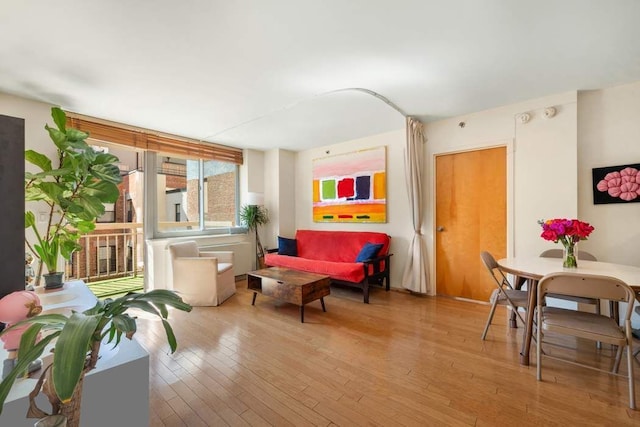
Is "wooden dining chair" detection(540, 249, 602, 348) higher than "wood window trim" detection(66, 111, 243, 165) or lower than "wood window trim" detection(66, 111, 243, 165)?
lower

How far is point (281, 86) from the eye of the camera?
2.74 meters

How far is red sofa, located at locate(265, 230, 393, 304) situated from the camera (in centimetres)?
361

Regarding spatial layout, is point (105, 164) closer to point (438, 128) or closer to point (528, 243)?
point (438, 128)

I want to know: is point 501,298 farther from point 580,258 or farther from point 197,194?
point 197,194

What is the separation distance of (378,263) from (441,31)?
2902 millimetres

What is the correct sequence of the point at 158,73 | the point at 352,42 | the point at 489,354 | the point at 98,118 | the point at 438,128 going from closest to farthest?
the point at 352,42 < the point at 489,354 < the point at 158,73 < the point at 98,118 < the point at 438,128

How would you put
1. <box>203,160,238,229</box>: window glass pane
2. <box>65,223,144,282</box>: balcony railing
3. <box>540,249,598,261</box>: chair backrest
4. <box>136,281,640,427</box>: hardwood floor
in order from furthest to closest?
1. <box>203,160,238,229</box>: window glass pane
2. <box>65,223,144,282</box>: balcony railing
3. <box>540,249,598,261</box>: chair backrest
4. <box>136,281,640,427</box>: hardwood floor

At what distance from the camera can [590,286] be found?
172cm

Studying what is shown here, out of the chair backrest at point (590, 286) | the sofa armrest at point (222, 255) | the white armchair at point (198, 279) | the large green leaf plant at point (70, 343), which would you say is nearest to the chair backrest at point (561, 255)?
the chair backrest at point (590, 286)

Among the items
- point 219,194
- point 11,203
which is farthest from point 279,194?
point 11,203

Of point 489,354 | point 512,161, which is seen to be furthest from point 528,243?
point 489,354

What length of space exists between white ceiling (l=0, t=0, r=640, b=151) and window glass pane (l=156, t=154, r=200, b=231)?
164 cm

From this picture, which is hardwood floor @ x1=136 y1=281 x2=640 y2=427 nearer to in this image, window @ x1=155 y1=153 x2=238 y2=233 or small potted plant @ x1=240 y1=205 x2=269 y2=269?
small potted plant @ x1=240 y1=205 x2=269 y2=269

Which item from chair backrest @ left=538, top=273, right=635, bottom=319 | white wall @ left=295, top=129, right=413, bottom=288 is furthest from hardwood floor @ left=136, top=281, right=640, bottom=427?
white wall @ left=295, top=129, right=413, bottom=288
